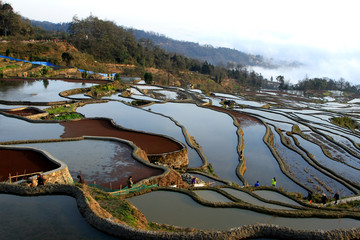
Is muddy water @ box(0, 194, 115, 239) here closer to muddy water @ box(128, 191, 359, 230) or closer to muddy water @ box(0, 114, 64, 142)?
muddy water @ box(128, 191, 359, 230)

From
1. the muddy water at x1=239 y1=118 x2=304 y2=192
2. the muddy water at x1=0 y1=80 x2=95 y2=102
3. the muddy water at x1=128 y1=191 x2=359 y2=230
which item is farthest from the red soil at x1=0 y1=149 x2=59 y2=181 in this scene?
the muddy water at x1=0 y1=80 x2=95 y2=102

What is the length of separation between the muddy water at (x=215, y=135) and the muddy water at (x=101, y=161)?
663 centimetres

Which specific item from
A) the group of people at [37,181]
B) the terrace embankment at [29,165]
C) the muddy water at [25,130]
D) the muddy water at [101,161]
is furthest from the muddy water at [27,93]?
the group of people at [37,181]

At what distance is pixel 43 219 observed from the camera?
759 centimetres

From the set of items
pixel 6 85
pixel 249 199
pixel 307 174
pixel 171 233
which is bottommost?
pixel 307 174

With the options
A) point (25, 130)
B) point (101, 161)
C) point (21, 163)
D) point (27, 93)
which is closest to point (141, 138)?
point (101, 161)

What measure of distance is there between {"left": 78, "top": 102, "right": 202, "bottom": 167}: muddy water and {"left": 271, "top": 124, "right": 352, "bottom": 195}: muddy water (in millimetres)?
7872

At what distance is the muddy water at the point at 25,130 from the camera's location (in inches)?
715

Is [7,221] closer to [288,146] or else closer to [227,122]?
[288,146]

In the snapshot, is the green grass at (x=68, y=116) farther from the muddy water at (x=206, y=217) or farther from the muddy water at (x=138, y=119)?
the muddy water at (x=206, y=217)

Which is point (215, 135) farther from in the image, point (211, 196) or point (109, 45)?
point (109, 45)

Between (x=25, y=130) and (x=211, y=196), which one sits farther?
(x=25, y=130)

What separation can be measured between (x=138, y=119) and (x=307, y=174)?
1655 centimetres

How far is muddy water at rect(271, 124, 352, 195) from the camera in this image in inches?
737
